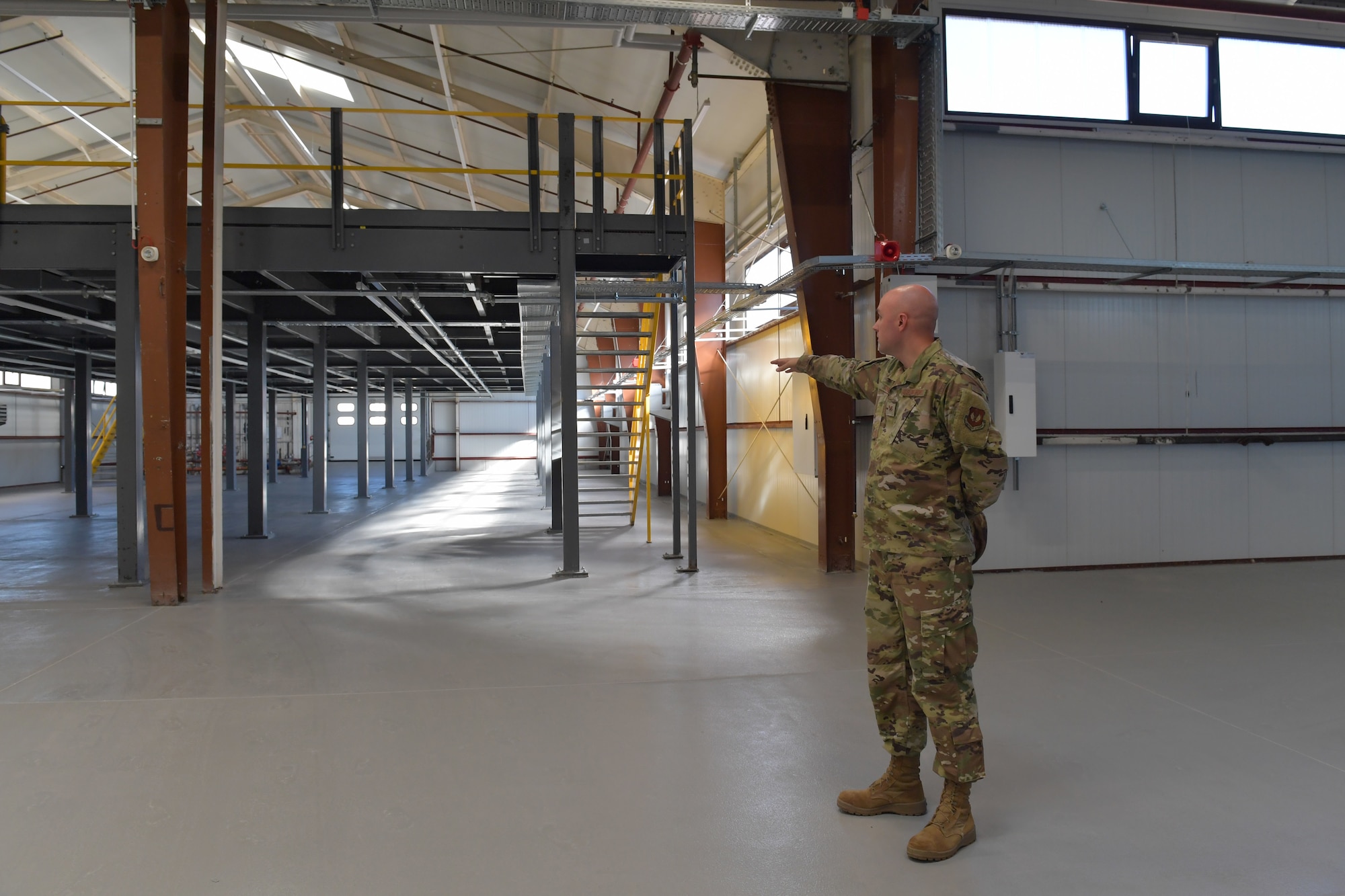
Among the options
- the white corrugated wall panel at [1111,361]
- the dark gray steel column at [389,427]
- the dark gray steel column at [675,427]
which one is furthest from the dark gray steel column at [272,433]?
the white corrugated wall panel at [1111,361]

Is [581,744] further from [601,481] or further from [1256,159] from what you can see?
[601,481]

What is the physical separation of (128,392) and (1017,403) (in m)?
9.59

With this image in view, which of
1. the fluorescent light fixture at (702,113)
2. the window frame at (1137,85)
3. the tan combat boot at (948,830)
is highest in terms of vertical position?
the fluorescent light fixture at (702,113)

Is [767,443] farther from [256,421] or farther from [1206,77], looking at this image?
[256,421]

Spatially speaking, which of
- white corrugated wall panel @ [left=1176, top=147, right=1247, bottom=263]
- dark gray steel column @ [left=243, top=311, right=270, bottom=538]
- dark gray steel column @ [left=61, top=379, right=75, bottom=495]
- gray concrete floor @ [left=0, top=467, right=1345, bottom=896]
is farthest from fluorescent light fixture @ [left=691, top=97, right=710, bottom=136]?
dark gray steel column @ [left=61, top=379, right=75, bottom=495]

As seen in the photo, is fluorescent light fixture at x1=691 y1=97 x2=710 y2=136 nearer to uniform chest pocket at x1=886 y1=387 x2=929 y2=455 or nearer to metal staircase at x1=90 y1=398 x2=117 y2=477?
uniform chest pocket at x1=886 y1=387 x2=929 y2=455

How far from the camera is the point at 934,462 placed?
2990 millimetres

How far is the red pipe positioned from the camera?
864cm

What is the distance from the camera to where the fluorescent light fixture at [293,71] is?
44.6 ft

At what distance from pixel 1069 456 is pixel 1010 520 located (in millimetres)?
1074

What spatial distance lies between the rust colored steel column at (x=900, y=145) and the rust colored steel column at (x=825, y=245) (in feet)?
2.64

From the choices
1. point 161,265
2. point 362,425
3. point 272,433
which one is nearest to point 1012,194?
point 161,265

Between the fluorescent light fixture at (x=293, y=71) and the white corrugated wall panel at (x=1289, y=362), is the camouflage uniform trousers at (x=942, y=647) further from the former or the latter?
the fluorescent light fixture at (x=293, y=71)

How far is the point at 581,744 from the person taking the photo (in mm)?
3936
